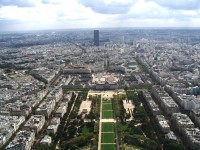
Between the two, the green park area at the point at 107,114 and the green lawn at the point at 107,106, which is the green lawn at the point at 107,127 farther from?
the green lawn at the point at 107,106

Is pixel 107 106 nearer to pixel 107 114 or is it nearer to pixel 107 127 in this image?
pixel 107 114

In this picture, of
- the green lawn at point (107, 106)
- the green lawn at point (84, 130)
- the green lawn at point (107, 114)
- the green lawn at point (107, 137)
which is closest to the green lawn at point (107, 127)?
the green lawn at point (107, 137)

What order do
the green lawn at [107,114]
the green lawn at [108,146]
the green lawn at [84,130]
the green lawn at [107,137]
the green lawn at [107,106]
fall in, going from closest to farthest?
the green lawn at [108,146] → the green lawn at [107,137] → the green lawn at [84,130] → the green lawn at [107,114] → the green lawn at [107,106]

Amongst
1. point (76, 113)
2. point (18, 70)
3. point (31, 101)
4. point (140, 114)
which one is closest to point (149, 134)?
point (140, 114)

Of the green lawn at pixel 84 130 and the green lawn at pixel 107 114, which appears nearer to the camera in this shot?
the green lawn at pixel 84 130

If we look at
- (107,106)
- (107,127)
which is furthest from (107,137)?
(107,106)

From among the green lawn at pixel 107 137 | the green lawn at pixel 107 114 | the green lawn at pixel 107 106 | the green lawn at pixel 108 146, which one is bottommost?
the green lawn at pixel 108 146

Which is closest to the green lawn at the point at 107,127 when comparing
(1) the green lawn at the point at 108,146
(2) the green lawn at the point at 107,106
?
(1) the green lawn at the point at 108,146

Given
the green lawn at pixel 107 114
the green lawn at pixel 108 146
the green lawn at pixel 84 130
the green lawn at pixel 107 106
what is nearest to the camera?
the green lawn at pixel 108 146

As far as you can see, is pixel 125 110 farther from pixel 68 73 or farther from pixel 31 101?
pixel 68 73

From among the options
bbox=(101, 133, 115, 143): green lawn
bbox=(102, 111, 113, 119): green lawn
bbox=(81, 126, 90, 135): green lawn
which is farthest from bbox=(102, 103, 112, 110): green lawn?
bbox=(101, 133, 115, 143): green lawn

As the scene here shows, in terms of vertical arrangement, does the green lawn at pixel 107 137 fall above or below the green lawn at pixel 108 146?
above
